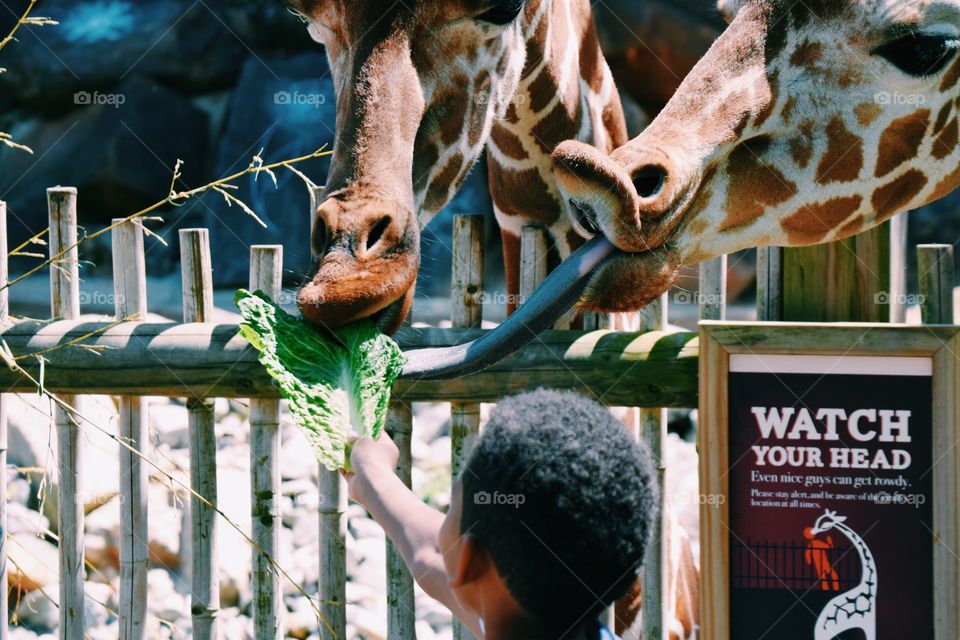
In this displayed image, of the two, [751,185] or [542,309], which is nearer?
[542,309]

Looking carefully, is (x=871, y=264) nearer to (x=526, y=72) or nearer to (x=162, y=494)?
(x=526, y=72)

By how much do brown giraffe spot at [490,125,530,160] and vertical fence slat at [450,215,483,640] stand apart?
0.69 ft

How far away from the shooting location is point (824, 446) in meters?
2.54

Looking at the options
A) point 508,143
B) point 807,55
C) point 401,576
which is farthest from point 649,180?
point 401,576

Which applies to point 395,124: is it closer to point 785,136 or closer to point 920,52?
point 785,136

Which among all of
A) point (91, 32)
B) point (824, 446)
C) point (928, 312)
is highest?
point (91, 32)

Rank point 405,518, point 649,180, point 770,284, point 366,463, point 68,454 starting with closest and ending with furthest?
point 405,518, point 366,463, point 649,180, point 770,284, point 68,454

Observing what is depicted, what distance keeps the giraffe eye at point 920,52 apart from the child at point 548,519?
1.13m

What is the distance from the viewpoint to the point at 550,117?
305 cm

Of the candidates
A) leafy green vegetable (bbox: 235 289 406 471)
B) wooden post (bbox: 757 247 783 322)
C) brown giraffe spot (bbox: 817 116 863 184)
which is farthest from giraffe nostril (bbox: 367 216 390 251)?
wooden post (bbox: 757 247 783 322)

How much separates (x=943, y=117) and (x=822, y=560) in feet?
3.22

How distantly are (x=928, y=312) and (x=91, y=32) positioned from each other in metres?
8.93

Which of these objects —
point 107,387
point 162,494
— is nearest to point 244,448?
point 162,494

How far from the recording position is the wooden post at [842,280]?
105 inches
